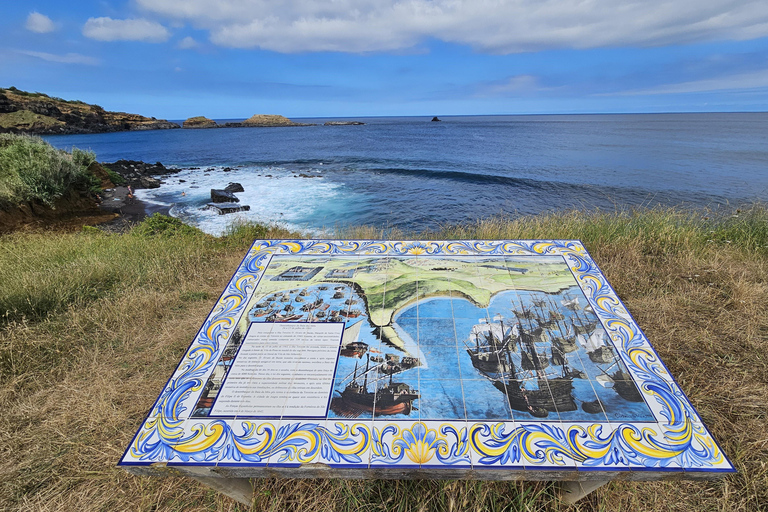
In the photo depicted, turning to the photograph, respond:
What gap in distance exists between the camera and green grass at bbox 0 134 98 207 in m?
8.73

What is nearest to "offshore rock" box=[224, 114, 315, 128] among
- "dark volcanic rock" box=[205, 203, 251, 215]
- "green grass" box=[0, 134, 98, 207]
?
"dark volcanic rock" box=[205, 203, 251, 215]

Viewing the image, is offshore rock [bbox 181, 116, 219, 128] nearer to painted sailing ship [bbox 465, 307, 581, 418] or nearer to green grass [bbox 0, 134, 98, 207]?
green grass [bbox 0, 134, 98, 207]

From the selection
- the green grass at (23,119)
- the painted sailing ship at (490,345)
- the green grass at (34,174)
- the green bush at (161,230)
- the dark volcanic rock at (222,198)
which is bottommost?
the dark volcanic rock at (222,198)

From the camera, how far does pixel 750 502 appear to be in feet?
7.30

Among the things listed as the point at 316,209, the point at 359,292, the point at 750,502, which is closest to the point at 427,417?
the point at 359,292

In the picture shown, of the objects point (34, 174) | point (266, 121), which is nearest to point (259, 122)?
point (266, 121)

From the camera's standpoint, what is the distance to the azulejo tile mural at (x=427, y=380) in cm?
165

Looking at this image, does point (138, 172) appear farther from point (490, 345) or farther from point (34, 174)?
point (490, 345)

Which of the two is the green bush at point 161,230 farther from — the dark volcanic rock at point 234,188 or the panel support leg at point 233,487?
the dark volcanic rock at point 234,188

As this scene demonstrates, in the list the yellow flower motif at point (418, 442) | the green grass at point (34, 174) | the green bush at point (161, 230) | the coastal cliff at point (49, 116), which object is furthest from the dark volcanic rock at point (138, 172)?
the coastal cliff at point (49, 116)

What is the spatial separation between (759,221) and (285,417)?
9.18 metres

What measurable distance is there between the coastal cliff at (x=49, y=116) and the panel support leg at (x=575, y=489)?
6316cm

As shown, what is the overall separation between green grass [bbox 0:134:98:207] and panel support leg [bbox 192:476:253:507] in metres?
11.0

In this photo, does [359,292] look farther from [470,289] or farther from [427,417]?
[427,417]
